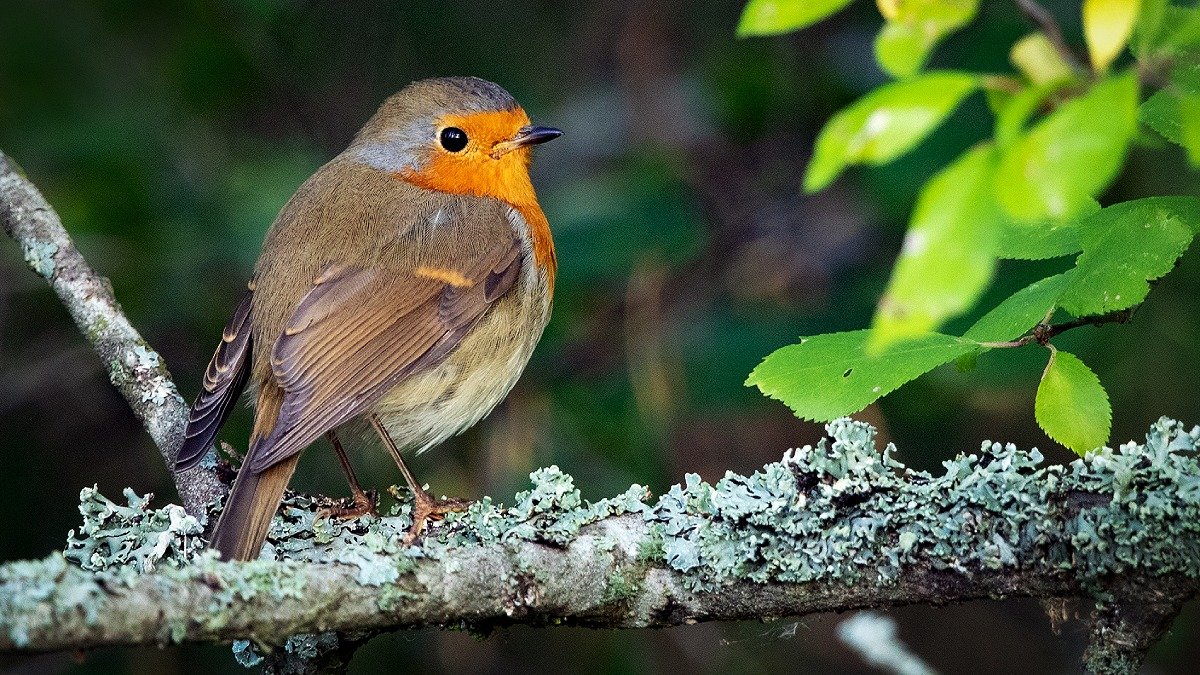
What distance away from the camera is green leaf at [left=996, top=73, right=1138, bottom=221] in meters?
1.30

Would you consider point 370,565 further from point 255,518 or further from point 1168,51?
point 1168,51

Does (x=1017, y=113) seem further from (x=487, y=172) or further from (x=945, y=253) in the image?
(x=487, y=172)

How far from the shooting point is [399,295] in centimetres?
377

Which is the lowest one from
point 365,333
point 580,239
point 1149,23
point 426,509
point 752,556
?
point 752,556

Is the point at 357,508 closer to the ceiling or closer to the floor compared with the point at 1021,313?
closer to the ceiling

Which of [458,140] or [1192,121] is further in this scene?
[458,140]

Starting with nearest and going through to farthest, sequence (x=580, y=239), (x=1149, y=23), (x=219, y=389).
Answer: (x=1149, y=23) → (x=219, y=389) → (x=580, y=239)

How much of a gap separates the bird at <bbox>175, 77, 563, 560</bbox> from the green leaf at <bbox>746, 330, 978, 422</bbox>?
984 millimetres

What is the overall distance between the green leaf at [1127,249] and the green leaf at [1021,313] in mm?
34

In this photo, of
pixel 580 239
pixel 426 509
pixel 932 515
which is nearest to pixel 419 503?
pixel 426 509

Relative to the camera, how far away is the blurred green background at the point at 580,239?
4.60 meters

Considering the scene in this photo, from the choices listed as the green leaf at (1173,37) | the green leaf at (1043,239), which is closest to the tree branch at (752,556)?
the green leaf at (1043,239)

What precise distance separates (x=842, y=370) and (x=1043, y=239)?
457 millimetres

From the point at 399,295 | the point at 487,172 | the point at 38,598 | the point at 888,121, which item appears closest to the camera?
the point at 888,121
